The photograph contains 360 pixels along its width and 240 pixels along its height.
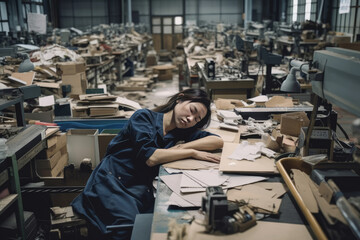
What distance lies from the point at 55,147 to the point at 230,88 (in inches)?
95.0

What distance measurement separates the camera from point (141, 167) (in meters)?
2.00

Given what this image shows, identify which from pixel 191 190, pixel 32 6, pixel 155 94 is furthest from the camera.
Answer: pixel 32 6

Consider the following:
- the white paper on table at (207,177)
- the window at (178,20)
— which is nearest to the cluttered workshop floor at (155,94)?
the white paper on table at (207,177)

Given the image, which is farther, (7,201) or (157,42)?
(157,42)

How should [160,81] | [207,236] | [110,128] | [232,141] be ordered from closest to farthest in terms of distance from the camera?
[207,236]
[232,141]
[110,128]
[160,81]

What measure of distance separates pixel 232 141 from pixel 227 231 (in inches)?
40.4

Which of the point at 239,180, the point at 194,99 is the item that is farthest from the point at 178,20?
the point at 239,180

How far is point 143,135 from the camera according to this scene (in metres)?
1.91

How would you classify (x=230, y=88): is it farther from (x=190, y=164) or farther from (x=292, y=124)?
(x=190, y=164)

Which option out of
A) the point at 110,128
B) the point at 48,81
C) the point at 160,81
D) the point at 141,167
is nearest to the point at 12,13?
the point at 160,81

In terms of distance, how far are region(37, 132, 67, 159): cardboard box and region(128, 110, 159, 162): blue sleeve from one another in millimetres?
1342

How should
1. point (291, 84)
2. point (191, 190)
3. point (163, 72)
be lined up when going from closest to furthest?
point (191, 190) < point (291, 84) < point (163, 72)

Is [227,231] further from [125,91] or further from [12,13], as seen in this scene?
[12,13]

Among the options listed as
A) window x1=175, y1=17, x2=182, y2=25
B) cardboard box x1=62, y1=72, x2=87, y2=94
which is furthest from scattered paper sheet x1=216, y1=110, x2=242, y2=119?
window x1=175, y1=17, x2=182, y2=25
